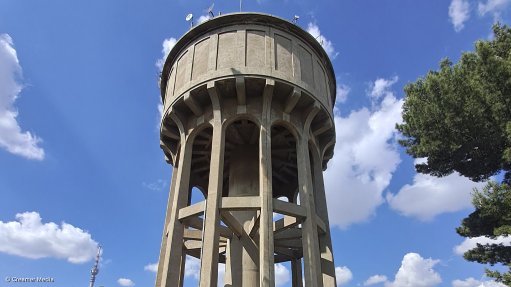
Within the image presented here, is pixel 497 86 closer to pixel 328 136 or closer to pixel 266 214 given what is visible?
pixel 328 136

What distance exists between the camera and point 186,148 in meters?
15.1

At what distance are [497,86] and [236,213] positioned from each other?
1092cm

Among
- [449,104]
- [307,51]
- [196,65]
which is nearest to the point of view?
[449,104]

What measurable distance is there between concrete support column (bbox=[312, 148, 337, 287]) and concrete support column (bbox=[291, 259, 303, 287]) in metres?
4.40

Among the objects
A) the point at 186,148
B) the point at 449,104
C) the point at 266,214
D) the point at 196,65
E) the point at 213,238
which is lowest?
the point at 213,238

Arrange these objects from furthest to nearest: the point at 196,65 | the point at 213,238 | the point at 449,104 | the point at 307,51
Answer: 1. the point at 307,51
2. the point at 196,65
3. the point at 449,104
4. the point at 213,238

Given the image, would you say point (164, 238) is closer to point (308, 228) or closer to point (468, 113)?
point (308, 228)

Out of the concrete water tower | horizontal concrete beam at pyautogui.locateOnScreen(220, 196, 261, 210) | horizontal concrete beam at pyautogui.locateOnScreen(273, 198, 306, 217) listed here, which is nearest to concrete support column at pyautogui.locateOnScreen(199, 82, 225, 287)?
the concrete water tower

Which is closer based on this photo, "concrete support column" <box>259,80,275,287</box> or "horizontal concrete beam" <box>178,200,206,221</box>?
"concrete support column" <box>259,80,275,287</box>

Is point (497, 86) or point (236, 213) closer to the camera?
point (497, 86)

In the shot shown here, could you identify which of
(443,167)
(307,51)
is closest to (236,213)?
(307,51)

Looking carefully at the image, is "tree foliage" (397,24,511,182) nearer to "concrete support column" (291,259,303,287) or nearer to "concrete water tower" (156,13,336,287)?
"concrete water tower" (156,13,336,287)

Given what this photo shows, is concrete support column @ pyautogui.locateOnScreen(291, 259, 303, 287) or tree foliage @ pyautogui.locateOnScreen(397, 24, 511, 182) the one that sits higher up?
tree foliage @ pyautogui.locateOnScreen(397, 24, 511, 182)

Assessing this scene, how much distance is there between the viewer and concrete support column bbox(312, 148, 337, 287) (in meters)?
13.9
